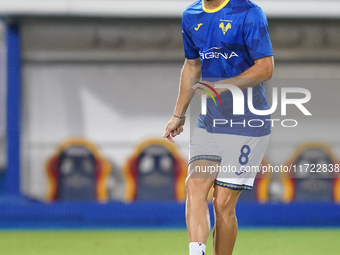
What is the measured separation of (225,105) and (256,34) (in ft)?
1.58

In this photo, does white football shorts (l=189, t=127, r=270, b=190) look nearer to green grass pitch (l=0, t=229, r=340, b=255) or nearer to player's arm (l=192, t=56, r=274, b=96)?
player's arm (l=192, t=56, r=274, b=96)

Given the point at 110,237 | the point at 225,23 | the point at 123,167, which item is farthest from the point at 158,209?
the point at 225,23

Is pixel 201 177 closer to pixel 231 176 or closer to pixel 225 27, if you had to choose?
pixel 231 176

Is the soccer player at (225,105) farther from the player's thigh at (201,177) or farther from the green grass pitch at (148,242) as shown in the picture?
the green grass pitch at (148,242)

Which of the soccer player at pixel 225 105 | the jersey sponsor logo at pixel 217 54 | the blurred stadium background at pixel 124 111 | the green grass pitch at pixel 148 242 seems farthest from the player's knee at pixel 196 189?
the blurred stadium background at pixel 124 111

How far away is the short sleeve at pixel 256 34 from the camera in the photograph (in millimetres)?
3020

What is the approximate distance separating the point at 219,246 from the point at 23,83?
5233mm

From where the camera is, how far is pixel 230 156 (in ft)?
10.6

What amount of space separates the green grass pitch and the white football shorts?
68.9 inches

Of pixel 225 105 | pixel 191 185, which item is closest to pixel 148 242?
pixel 191 185

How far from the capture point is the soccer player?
3055 millimetres

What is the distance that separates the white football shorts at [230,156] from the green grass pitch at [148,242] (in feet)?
5.74

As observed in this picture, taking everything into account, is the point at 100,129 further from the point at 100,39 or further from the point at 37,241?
the point at 37,241

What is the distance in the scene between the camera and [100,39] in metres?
7.69
